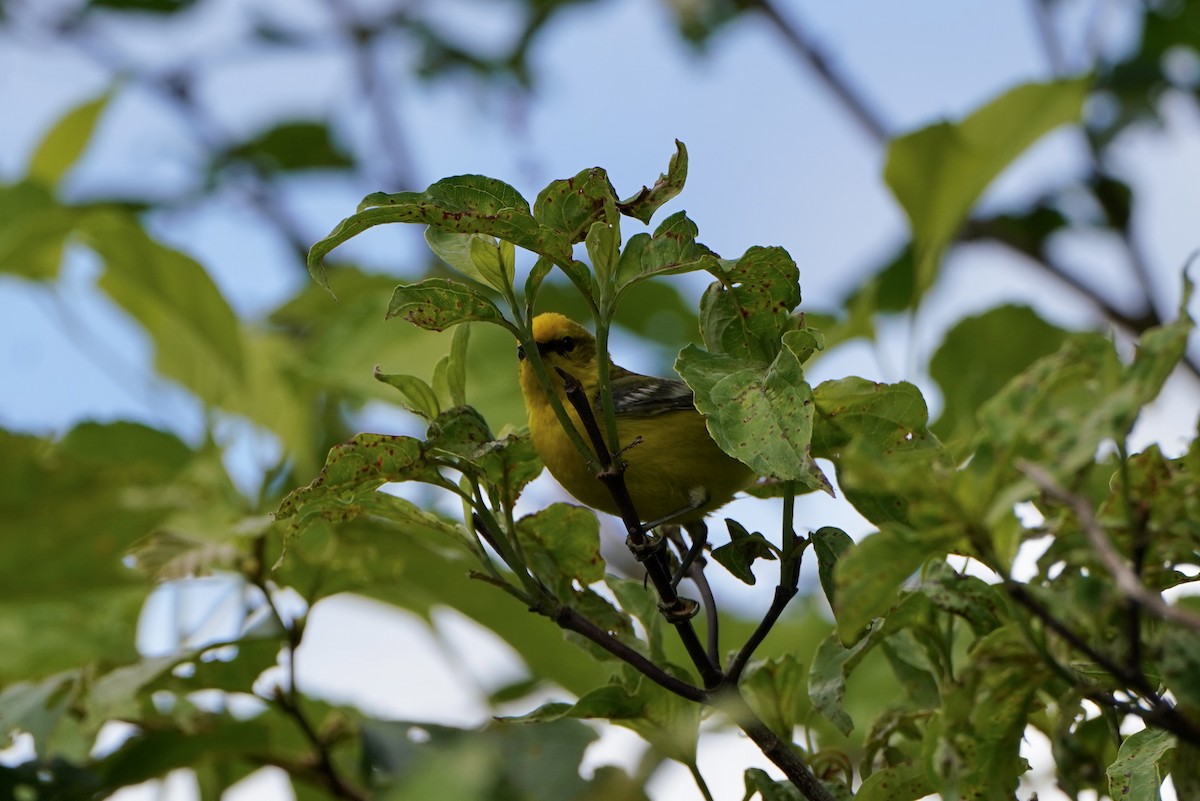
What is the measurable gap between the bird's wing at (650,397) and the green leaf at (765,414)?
1.20m

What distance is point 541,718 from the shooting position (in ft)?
4.52

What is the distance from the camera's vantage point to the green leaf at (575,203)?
117cm

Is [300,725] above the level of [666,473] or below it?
below

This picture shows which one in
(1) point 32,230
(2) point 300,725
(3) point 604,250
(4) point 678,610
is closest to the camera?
(3) point 604,250

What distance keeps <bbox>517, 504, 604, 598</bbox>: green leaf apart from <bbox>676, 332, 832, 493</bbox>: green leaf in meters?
0.36

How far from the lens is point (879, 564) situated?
0.95 metres

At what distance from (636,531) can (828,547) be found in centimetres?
19

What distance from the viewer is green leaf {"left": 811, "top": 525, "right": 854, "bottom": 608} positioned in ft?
4.06

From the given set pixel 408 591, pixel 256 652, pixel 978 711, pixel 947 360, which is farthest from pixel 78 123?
pixel 978 711

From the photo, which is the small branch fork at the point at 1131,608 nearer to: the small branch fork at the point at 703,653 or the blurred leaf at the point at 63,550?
the small branch fork at the point at 703,653

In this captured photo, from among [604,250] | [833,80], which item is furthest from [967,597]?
[833,80]

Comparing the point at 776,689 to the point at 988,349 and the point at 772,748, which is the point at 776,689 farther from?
the point at 988,349

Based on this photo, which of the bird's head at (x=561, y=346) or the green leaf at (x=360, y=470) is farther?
the bird's head at (x=561, y=346)

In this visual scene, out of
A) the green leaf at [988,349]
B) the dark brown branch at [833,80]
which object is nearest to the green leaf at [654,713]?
the green leaf at [988,349]
